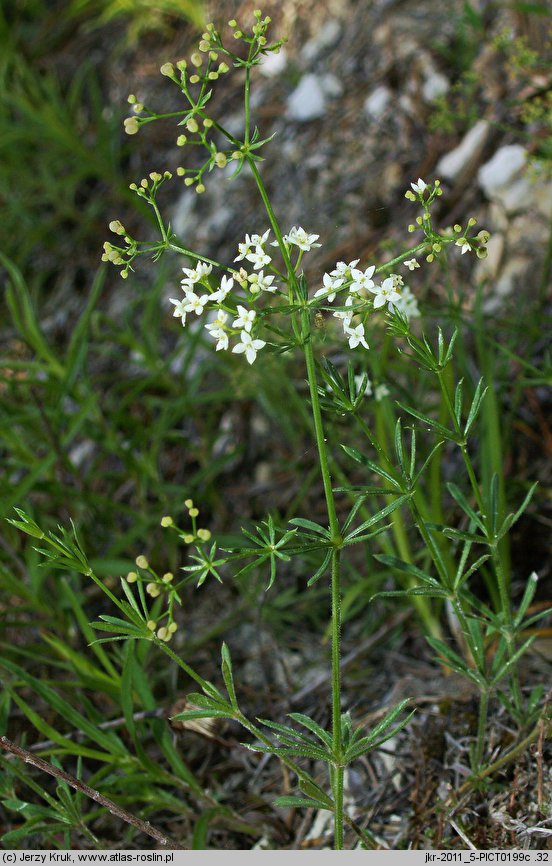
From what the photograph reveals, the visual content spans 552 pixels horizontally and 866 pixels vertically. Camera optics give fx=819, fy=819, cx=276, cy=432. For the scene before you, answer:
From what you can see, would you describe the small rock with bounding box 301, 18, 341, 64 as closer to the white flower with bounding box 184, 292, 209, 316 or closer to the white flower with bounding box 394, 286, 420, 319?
the white flower with bounding box 394, 286, 420, 319

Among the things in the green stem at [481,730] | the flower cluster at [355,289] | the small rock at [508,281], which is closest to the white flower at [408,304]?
the flower cluster at [355,289]

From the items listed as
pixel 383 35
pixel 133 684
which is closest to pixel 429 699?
pixel 133 684

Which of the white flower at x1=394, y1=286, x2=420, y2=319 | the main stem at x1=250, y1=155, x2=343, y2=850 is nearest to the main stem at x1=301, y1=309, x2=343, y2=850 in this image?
the main stem at x1=250, y1=155, x2=343, y2=850

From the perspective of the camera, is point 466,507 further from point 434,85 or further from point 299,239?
point 434,85

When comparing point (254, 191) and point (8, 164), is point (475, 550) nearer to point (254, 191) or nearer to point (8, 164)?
point (254, 191)

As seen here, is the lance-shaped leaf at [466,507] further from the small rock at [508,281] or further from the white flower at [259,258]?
the small rock at [508,281]

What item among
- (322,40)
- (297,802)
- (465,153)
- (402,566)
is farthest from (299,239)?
(322,40)
